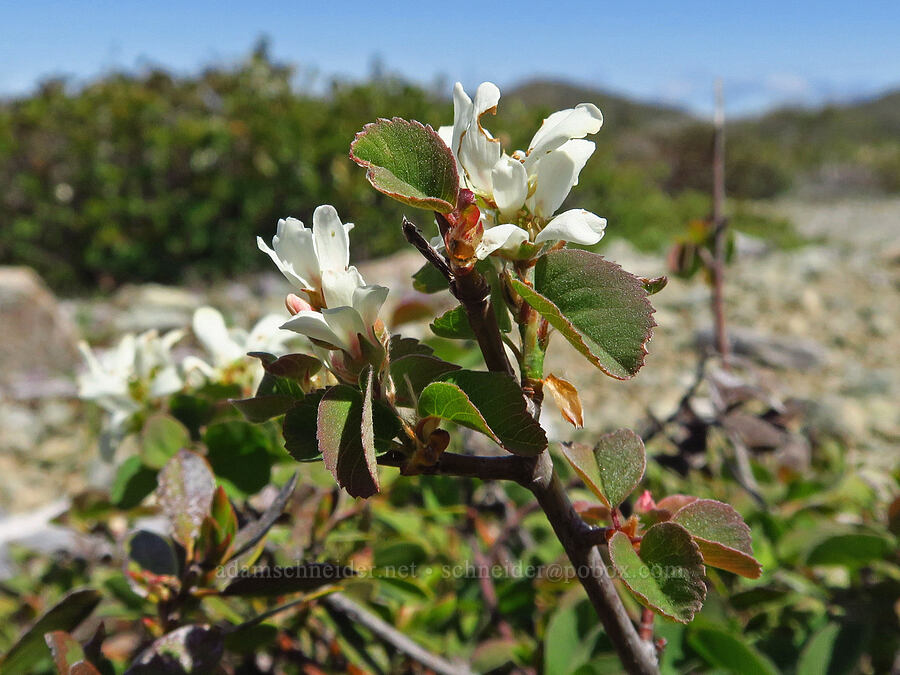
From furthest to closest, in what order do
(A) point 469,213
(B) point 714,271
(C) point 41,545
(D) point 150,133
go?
(D) point 150,133, (C) point 41,545, (B) point 714,271, (A) point 469,213

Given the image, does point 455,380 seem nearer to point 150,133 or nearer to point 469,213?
point 469,213

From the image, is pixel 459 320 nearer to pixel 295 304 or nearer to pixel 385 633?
pixel 295 304

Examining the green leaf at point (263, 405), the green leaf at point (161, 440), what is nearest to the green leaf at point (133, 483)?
the green leaf at point (161, 440)

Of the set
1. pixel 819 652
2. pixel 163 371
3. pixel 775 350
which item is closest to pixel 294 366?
pixel 163 371

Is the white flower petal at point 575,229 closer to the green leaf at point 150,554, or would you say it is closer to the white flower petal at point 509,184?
the white flower petal at point 509,184

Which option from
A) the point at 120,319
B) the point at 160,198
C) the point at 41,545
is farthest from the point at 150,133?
Result: the point at 41,545

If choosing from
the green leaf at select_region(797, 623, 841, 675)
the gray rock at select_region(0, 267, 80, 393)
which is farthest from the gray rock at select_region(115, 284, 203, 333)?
the green leaf at select_region(797, 623, 841, 675)
